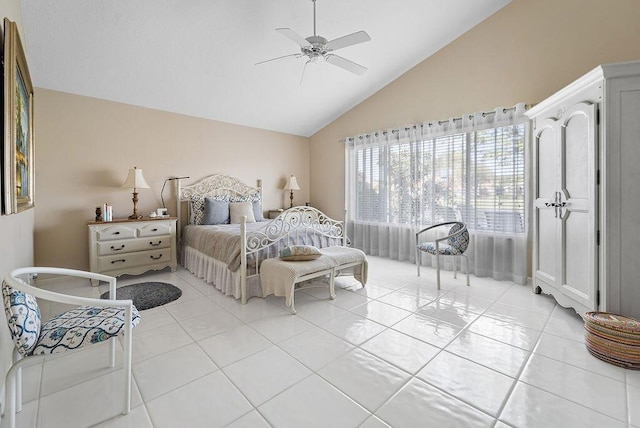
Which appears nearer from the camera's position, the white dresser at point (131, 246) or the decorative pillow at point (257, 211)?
the white dresser at point (131, 246)

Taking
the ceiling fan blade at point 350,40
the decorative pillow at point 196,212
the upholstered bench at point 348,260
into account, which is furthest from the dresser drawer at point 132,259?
the ceiling fan blade at point 350,40

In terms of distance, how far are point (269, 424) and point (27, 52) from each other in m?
4.24

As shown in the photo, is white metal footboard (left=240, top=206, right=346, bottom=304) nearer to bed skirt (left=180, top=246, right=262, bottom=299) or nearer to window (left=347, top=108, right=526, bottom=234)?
bed skirt (left=180, top=246, right=262, bottom=299)

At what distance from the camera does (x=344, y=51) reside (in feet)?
12.8

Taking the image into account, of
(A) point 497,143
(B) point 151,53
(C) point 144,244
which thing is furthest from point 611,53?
(C) point 144,244

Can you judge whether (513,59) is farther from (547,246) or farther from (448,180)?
(547,246)

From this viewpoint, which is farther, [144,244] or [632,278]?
[144,244]

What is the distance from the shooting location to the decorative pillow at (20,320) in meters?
1.27

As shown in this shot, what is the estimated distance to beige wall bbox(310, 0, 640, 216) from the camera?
119 inches

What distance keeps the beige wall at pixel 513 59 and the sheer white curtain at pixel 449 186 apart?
27 centimetres

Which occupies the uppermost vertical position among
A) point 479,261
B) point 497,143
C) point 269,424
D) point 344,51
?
point 344,51

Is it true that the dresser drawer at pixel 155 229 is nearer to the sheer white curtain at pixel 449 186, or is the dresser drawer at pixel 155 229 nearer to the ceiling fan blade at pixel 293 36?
the ceiling fan blade at pixel 293 36

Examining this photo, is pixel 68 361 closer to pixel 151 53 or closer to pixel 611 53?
pixel 151 53

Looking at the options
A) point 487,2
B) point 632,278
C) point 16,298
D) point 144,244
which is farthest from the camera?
point 144,244
